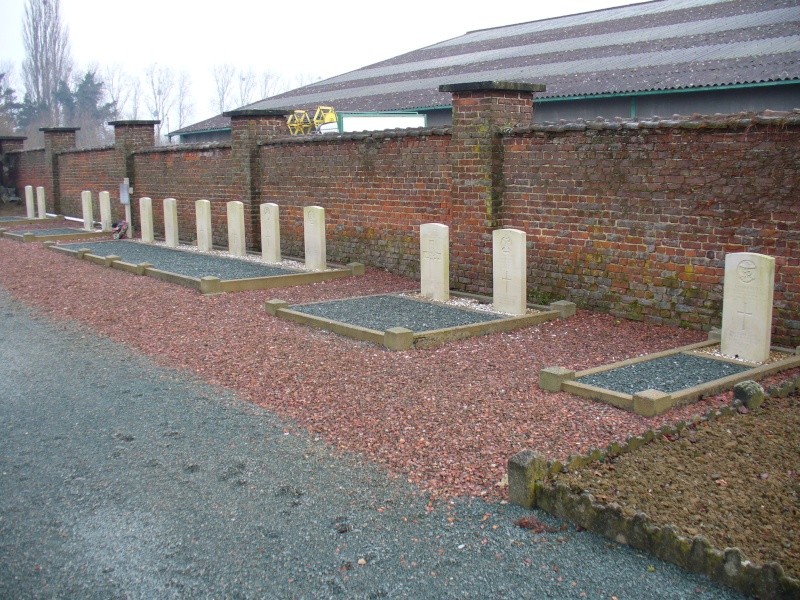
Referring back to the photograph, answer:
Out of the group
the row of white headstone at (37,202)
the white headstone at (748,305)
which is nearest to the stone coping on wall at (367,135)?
the white headstone at (748,305)

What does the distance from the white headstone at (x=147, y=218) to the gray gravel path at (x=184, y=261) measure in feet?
1.59

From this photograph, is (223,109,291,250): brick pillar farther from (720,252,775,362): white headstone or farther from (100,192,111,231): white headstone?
(720,252,775,362): white headstone

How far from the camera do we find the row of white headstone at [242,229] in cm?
1417

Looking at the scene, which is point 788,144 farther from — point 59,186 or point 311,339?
point 59,186

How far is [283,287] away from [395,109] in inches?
408

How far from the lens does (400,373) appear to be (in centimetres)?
776

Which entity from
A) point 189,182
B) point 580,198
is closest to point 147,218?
point 189,182

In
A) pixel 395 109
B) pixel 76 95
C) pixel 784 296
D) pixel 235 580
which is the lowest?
pixel 235 580

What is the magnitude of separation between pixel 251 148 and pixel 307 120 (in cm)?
574

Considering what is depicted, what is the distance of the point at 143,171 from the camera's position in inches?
851

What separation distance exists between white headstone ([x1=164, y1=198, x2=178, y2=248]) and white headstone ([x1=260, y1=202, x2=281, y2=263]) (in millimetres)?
4242

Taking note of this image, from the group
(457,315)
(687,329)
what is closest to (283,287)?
(457,315)

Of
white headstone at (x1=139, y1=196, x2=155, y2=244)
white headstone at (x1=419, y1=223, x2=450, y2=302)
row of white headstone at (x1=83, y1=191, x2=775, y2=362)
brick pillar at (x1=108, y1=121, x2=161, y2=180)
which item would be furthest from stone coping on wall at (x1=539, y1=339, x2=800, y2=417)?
brick pillar at (x1=108, y1=121, x2=161, y2=180)

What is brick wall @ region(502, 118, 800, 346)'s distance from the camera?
8469 millimetres
